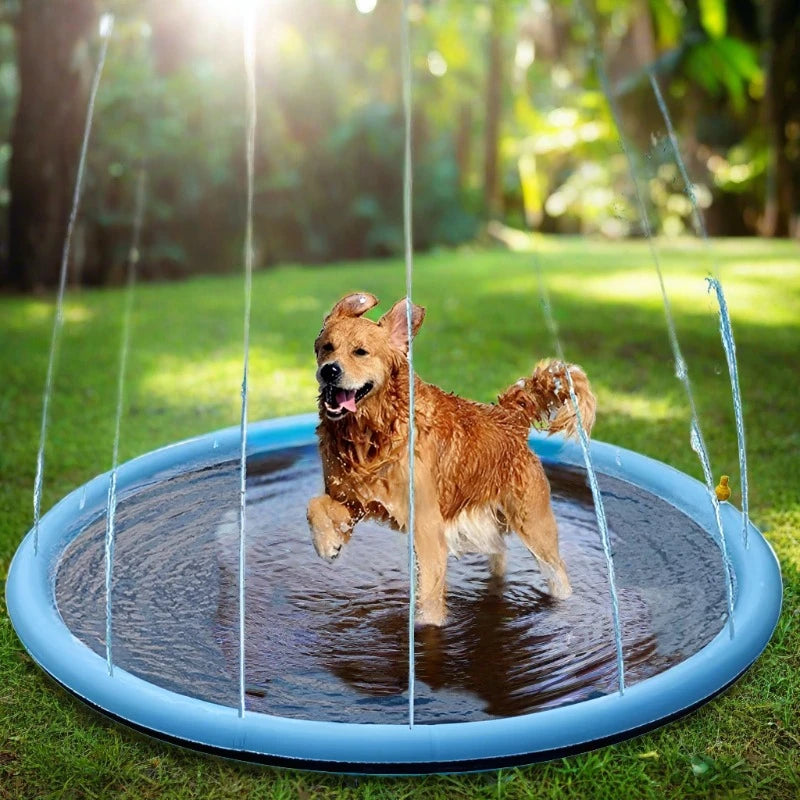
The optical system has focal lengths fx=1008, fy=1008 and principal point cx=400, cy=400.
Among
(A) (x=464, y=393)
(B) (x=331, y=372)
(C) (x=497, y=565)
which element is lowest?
(A) (x=464, y=393)

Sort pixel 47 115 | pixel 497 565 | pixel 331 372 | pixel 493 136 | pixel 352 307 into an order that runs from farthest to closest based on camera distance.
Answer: pixel 493 136 < pixel 47 115 < pixel 497 565 < pixel 352 307 < pixel 331 372

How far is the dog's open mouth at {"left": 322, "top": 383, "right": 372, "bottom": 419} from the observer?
3.48 meters

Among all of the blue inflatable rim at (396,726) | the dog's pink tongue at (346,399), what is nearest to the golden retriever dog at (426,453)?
the dog's pink tongue at (346,399)

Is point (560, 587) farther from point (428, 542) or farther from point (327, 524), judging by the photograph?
point (327, 524)

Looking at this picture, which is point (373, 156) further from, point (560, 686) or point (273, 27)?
point (560, 686)

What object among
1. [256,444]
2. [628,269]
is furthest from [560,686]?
[628,269]

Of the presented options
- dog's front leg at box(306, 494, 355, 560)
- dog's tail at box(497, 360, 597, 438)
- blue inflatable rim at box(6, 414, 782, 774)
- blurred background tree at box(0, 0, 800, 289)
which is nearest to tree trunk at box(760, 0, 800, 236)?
blurred background tree at box(0, 0, 800, 289)

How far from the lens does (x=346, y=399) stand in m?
3.49

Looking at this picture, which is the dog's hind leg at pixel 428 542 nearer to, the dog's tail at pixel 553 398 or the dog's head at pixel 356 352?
the dog's head at pixel 356 352

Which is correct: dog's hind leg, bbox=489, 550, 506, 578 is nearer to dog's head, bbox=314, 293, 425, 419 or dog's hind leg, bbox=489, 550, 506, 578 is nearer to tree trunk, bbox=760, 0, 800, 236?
dog's head, bbox=314, 293, 425, 419

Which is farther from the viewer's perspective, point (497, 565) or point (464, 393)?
point (464, 393)

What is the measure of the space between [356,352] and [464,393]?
4.28 metres

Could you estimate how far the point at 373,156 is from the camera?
17062 millimetres

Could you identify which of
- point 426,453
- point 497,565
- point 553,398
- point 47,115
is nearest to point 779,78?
point 47,115
